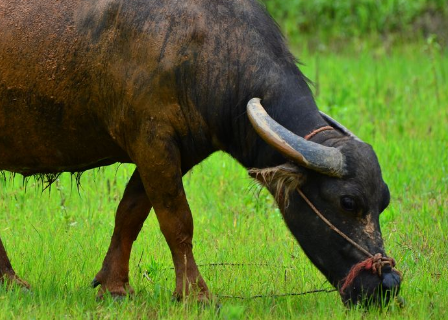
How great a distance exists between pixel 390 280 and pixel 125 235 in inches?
77.6

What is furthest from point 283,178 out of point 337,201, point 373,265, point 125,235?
point 125,235

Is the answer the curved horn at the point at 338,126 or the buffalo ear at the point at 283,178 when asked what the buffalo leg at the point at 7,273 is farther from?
the curved horn at the point at 338,126

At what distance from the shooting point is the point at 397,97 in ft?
40.2

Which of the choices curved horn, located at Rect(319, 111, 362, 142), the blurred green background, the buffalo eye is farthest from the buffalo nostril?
the blurred green background

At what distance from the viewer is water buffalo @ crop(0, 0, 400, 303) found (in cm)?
582

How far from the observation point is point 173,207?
20.3ft

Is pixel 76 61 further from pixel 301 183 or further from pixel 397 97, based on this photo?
pixel 397 97

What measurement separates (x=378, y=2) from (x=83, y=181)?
8.26m

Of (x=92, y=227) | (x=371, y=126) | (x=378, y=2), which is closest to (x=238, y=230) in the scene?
(x=92, y=227)

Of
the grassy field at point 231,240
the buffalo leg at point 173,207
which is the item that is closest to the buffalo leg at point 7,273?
the grassy field at point 231,240

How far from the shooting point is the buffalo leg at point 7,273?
6.65 meters

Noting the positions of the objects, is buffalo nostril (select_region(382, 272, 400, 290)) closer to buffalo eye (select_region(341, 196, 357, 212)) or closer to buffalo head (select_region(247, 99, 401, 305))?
buffalo head (select_region(247, 99, 401, 305))

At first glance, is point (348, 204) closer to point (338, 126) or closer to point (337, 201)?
point (337, 201)

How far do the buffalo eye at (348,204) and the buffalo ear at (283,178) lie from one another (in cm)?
28
